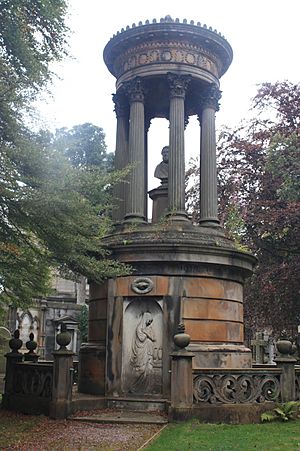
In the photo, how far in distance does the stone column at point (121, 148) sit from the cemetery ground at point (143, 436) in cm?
652

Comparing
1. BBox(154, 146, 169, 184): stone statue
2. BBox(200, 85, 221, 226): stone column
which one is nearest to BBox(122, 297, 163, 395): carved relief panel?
BBox(200, 85, 221, 226): stone column

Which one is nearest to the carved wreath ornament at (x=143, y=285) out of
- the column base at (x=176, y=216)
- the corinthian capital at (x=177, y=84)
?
the column base at (x=176, y=216)

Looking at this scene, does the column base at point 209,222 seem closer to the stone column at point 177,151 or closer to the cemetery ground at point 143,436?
the stone column at point 177,151

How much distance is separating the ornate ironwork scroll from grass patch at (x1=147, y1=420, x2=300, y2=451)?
639 mm

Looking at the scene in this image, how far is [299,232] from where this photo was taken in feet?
65.7

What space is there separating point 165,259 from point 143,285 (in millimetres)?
797

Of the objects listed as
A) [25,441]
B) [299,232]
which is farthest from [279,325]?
[25,441]

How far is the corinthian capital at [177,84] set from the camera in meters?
15.8

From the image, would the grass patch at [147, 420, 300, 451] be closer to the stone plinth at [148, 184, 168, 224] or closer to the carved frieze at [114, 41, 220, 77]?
the stone plinth at [148, 184, 168, 224]

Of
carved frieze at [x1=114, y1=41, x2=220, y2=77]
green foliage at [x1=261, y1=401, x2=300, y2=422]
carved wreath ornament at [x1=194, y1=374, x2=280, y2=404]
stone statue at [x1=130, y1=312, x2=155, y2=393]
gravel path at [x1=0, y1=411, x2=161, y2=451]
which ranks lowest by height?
gravel path at [x1=0, y1=411, x2=161, y2=451]

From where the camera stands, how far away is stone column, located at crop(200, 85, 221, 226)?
631 inches

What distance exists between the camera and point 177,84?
1577cm

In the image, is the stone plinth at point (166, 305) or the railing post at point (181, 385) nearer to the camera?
the railing post at point (181, 385)

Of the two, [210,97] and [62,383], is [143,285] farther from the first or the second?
[210,97]
